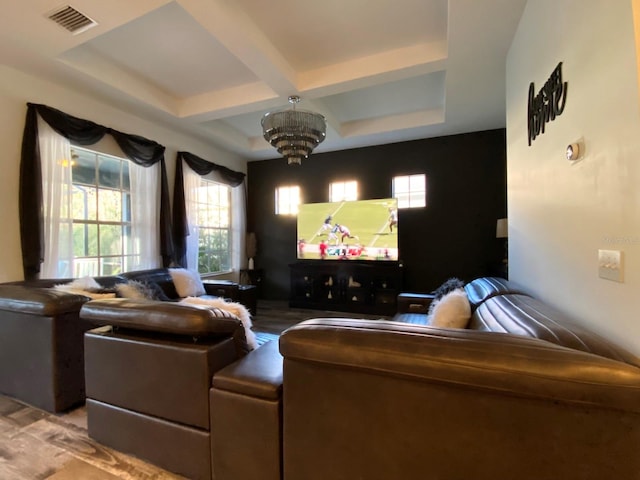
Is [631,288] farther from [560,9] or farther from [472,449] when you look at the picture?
[560,9]

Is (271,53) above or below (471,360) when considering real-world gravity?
above

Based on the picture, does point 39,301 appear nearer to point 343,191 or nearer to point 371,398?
point 371,398

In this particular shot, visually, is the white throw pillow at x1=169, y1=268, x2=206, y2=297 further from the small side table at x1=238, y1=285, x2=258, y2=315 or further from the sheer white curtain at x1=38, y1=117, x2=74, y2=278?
the sheer white curtain at x1=38, y1=117, x2=74, y2=278

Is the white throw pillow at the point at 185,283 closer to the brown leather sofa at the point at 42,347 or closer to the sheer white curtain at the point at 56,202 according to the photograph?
the sheer white curtain at the point at 56,202

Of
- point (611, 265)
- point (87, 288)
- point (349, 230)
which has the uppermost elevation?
point (349, 230)

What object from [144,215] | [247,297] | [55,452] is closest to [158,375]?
[55,452]

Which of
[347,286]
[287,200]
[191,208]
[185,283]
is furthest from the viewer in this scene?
[287,200]

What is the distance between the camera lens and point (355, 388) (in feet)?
3.29

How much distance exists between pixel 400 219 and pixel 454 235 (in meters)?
0.86

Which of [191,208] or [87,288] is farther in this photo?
[191,208]

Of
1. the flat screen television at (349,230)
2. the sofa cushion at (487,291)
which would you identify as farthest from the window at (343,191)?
the sofa cushion at (487,291)

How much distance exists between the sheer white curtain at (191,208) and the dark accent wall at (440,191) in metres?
1.88

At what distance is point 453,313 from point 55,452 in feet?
7.88

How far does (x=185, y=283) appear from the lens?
3891mm
